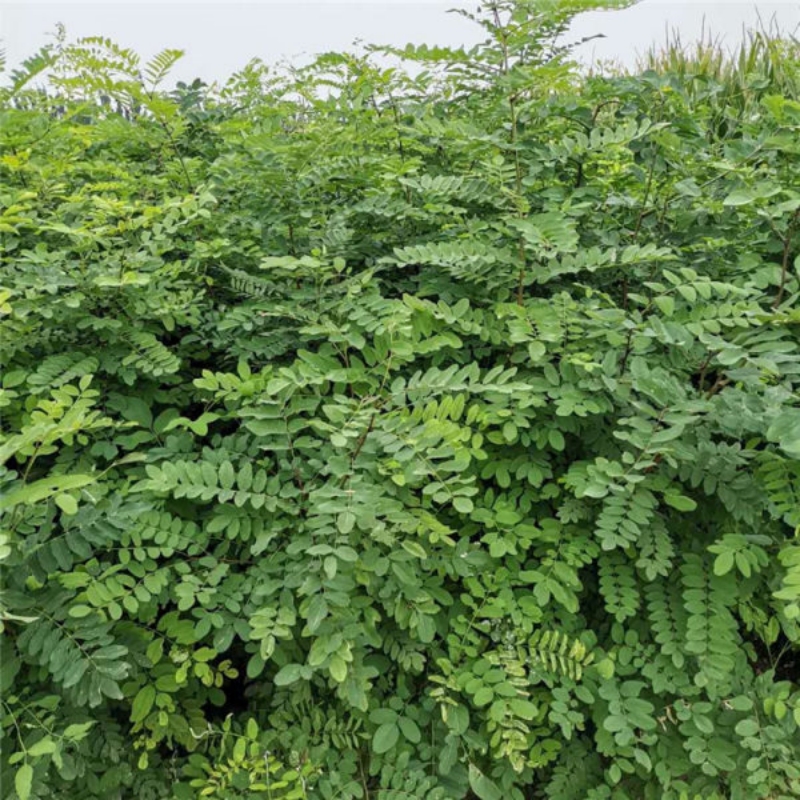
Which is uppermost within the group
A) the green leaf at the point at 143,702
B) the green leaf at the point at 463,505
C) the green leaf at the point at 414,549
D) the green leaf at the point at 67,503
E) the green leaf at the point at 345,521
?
the green leaf at the point at 67,503

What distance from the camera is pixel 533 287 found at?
64.7 inches

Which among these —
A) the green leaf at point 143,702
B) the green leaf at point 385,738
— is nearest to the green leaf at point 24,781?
the green leaf at point 143,702

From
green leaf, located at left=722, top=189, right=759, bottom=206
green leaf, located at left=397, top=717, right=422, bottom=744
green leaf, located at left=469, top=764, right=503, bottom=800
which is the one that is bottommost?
green leaf, located at left=469, top=764, right=503, bottom=800

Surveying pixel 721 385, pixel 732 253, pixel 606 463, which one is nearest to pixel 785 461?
pixel 721 385

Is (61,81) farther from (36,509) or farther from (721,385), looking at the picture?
(721,385)

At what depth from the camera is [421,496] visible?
134cm

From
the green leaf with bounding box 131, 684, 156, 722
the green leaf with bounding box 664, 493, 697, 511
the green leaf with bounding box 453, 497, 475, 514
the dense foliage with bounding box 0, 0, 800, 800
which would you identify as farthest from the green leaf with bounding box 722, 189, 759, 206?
the green leaf with bounding box 131, 684, 156, 722

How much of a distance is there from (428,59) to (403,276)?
1.76ft

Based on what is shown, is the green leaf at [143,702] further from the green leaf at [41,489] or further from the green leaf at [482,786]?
the green leaf at [482,786]

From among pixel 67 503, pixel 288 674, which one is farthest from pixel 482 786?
pixel 67 503

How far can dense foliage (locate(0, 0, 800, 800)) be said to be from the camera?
1155 millimetres

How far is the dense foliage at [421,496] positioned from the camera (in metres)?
1.16

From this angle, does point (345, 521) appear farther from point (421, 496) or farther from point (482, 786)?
point (482, 786)

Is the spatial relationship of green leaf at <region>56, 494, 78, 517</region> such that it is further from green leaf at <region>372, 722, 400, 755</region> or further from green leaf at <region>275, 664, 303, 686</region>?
green leaf at <region>372, 722, 400, 755</region>
